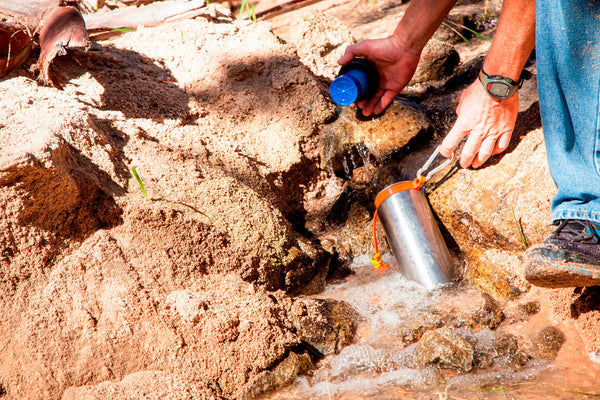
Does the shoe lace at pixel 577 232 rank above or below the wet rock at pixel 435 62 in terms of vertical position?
below

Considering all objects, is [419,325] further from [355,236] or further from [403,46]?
[403,46]

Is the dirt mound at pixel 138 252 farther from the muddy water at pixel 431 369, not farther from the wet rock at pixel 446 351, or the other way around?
the wet rock at pixel 446 351

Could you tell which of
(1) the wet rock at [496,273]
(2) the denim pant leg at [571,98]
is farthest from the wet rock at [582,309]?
(2) the denim pant leg at [571,98]

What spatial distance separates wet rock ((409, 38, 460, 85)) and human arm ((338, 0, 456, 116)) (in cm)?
69

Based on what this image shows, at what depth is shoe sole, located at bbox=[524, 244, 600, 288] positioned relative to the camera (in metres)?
1.75

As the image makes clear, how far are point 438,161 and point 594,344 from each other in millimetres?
1305

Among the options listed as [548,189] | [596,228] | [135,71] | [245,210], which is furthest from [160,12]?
[596,228]

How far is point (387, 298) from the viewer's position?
2.44 metres

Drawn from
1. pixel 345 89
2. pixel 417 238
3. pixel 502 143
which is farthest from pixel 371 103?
pixel 417 238

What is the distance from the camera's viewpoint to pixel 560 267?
1.76 metres

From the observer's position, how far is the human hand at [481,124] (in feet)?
7.34

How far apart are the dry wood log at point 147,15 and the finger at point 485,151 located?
7.99 feet

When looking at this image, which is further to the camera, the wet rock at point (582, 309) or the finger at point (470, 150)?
the finger at point (470, 150)

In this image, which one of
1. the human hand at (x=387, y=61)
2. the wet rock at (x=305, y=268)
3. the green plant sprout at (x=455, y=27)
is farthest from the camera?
the green plant sprout at (x=455, y=27)
